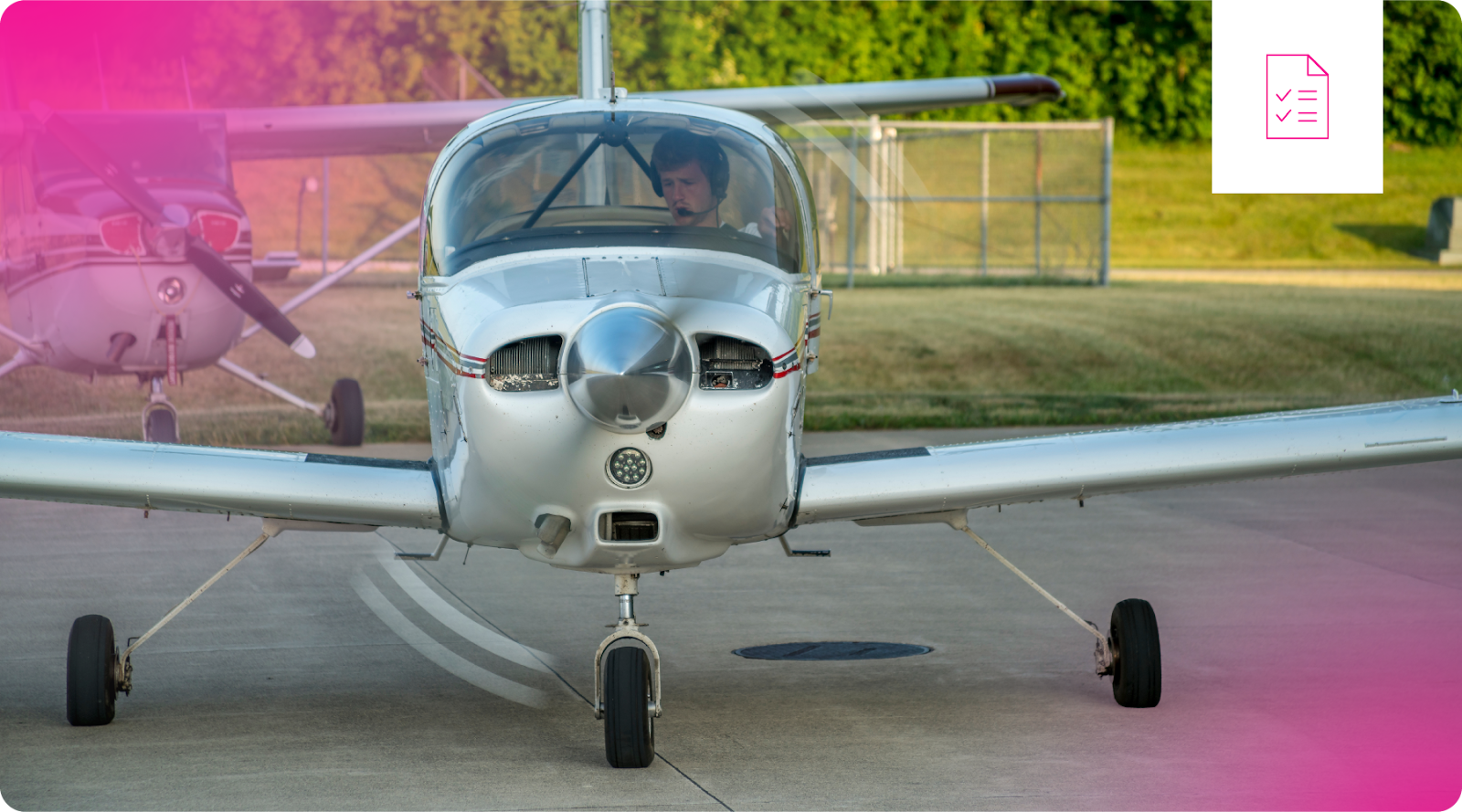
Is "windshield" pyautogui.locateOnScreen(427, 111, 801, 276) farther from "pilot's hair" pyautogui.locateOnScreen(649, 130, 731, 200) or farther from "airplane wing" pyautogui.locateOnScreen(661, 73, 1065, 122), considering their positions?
"airplane wing" pyautogui.locateOnScreen(661, 73, 1065, 122)

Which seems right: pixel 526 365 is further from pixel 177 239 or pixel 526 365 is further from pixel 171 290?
pixel 171 290

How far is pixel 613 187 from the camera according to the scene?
242 inches

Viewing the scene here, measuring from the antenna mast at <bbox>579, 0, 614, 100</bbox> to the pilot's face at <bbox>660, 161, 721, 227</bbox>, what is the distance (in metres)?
3.18

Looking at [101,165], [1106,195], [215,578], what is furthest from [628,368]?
[1106,195]

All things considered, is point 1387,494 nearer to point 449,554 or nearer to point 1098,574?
point 1098,574

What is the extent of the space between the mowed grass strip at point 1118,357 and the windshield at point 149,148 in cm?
598

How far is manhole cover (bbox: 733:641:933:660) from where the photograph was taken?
23.1 ft

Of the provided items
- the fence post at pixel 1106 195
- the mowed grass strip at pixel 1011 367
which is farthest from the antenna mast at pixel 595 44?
the fence post at pixel 1106 195

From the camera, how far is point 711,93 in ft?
44.4

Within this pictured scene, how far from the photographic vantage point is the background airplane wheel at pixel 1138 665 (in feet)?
19.9

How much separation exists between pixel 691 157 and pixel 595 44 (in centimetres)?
328

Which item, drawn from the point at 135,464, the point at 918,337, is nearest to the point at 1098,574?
the point at 135,464

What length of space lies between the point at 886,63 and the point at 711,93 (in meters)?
21.9

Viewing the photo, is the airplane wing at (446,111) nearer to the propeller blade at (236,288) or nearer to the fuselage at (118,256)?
the fuselage at (118,256)
